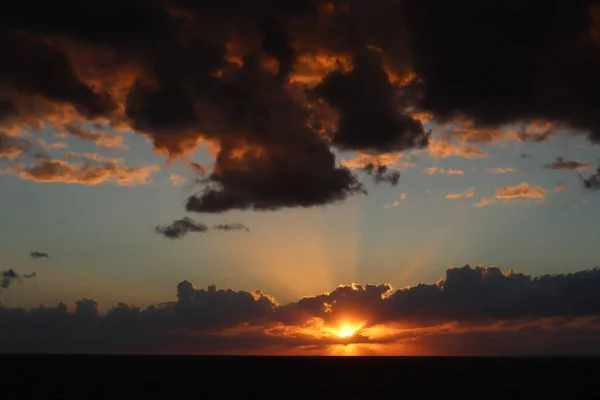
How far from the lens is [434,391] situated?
103 metres

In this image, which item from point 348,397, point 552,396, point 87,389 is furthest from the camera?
point 87,389

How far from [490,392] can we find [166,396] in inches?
1979

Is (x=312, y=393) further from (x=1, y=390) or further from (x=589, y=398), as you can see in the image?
(x=1, y=390)

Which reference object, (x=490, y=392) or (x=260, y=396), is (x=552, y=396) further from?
(x=260, y=396)

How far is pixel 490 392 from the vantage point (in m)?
100

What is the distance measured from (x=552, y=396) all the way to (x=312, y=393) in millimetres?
35797

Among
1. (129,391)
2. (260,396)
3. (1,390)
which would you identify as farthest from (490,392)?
(1,390)

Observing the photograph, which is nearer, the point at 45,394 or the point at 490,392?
the point at 45,394

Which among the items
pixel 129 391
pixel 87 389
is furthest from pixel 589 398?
pixel 87 389

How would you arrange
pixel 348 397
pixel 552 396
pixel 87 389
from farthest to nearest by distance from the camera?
pixel 87 389
pixel 552 396
pixel 348 397

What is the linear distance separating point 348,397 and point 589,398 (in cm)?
3445

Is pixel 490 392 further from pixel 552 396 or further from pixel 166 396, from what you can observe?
pixel 166 396

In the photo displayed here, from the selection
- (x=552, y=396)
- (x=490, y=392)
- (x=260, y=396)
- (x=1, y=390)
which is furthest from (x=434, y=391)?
(x=1, y=390)

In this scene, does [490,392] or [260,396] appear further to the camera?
[490,392]
